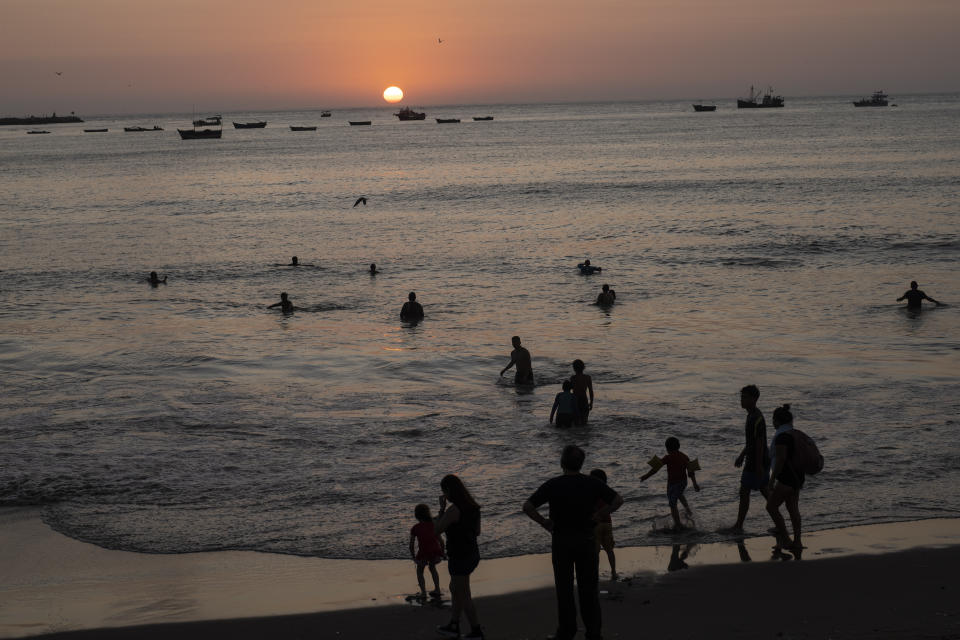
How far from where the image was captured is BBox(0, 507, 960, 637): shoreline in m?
8.78

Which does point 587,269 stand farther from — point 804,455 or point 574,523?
point 574,523

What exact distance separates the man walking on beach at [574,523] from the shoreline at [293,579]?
3.32 feet

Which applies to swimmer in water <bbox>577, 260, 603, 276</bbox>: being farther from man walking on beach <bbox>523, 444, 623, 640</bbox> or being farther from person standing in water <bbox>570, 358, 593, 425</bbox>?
man walking on beach <bbox>523, 444, 623, 640</bbox>

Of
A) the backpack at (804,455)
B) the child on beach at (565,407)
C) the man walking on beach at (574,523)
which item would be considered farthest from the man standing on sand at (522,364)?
the man walking on beach at (574,523)

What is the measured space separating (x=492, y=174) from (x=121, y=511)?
8000 centimetres

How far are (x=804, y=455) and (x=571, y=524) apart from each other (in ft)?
11.6

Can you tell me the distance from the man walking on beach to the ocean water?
3.38 meters

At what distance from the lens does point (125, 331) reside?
2647cm

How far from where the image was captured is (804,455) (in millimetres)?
9469

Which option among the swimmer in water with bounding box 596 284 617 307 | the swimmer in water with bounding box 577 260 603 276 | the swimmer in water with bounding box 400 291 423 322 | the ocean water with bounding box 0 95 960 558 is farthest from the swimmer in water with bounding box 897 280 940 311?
the swimmer in water with bounding box 400 291 423 322

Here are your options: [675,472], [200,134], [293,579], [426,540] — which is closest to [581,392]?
[675,472]

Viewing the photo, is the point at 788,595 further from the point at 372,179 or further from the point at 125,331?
the point at 372,179

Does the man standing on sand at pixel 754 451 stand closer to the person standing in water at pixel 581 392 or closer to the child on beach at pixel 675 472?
the child on beach at pixel 675 472

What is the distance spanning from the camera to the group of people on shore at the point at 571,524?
700 cm
